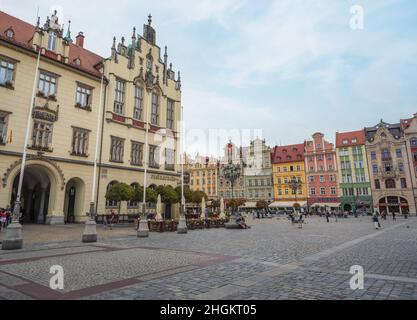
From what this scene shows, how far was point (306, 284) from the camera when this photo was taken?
6.12 metres

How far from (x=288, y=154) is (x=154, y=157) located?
155 ft

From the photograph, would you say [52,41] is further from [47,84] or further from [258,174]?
[258,174]

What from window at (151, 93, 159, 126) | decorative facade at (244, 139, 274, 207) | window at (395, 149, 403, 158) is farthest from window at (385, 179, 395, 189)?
window at (151, 93, 159, 126)

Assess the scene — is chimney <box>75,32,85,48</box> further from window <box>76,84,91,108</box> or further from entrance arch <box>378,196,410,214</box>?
entrance arch <box>378,196,410,214</box>

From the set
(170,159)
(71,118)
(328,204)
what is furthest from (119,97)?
(328,204)

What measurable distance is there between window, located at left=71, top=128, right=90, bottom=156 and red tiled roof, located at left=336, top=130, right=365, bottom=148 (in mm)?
57526

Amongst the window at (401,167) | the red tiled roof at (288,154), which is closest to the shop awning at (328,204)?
the red tiled roof at (288,154)

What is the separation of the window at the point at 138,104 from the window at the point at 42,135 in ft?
34.3

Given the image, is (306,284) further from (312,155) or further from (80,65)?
(312,155)

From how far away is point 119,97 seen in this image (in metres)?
31.5

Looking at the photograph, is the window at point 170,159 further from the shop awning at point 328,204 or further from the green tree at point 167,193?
the shop awning at point 328,204
